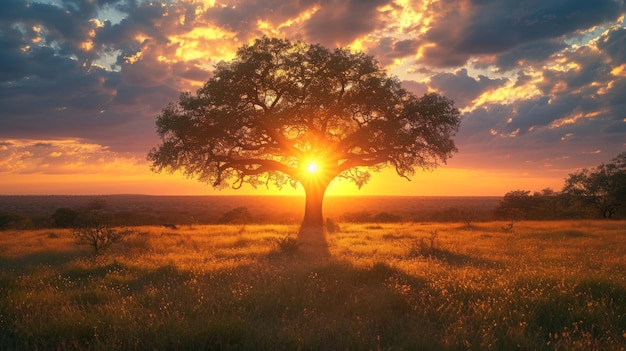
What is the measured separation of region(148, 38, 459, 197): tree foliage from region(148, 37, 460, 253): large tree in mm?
62

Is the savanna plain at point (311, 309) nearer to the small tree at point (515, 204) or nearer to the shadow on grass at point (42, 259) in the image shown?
the shadow on grass at point (42, 259)

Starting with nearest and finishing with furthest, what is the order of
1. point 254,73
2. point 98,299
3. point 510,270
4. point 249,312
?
point 249,312 → point 98,299 → point 510,270 → point 254,73

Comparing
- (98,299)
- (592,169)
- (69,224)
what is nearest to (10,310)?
(98,299)

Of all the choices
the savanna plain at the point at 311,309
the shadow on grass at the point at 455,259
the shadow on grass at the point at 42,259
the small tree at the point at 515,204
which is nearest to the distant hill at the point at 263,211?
the small tree at the point at 515,204

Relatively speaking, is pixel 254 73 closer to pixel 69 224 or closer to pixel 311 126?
pixel 311 126

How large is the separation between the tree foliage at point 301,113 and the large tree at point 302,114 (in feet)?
0.20

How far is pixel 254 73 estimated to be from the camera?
85.4 ft

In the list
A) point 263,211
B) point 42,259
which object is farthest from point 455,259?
point 263,211

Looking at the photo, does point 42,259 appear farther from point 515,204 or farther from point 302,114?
point 515,204

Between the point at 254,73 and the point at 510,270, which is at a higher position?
the point at 254,73

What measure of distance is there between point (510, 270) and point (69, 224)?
42899 millimetres

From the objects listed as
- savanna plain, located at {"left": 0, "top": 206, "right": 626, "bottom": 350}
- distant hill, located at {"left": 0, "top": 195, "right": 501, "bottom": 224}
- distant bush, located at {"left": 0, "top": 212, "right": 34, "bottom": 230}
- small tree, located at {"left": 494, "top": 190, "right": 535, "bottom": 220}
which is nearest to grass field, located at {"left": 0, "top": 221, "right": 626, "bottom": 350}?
savanna plain, located at {"left": 0, "top": 206, "right": 626, "bottom": 350}

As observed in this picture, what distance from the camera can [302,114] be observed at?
2594 cm

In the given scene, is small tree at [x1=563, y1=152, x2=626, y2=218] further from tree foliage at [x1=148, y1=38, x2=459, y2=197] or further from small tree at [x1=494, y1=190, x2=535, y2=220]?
tree foliage at [x1=148, y1=38, x2=459, y2=197]
